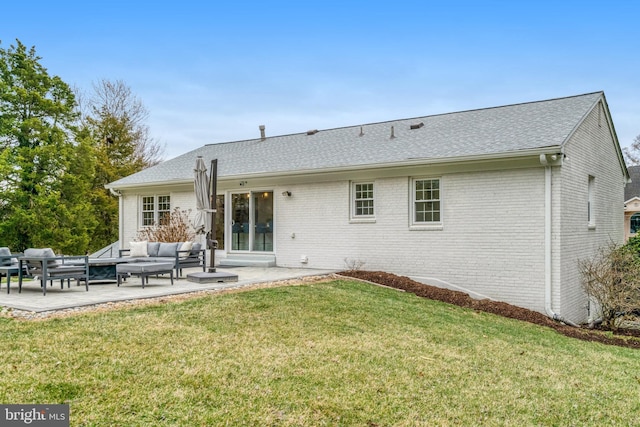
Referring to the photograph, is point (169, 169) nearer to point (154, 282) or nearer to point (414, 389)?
point (154, 282)

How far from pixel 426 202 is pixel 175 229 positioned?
27.5 ft

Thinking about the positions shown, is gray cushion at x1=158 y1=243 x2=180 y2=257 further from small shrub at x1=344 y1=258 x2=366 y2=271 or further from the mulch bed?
the mulch bed

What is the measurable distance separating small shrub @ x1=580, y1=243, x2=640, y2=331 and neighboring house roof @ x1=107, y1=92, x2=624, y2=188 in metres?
3.34

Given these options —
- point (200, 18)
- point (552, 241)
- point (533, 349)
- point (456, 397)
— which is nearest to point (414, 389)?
point (456, 397)

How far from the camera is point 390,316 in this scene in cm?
793

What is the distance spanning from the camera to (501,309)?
988cm

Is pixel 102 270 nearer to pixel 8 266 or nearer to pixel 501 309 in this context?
pixel 8 266

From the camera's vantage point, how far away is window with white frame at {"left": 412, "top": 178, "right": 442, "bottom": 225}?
1174 cm

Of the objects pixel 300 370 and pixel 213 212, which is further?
pixel 213 212

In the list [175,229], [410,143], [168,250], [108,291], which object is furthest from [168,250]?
[410,143]

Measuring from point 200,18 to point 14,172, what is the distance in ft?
36.3

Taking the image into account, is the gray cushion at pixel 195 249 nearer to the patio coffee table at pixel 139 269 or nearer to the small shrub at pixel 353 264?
the patio coffee table at pixel 139 269

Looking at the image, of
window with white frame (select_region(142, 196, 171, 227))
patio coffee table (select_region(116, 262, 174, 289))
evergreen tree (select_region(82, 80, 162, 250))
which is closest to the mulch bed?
patio coffee table (select_region(116, 262, 174, 289))

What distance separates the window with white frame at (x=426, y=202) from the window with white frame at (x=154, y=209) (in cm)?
876
